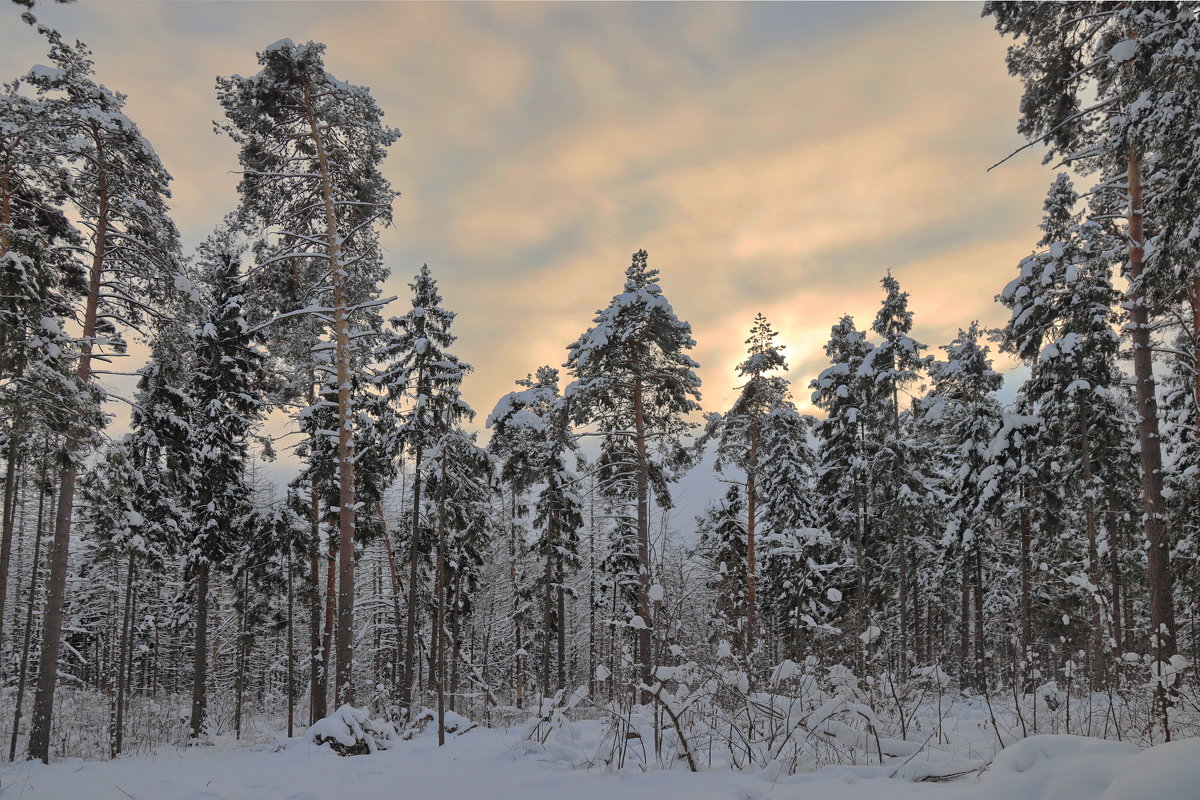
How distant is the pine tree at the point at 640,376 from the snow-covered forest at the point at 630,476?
0.12 metres

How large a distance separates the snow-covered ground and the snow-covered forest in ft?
0.15

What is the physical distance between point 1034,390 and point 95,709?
1658 inches

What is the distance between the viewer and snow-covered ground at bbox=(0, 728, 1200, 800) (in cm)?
318

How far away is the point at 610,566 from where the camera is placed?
30000mm

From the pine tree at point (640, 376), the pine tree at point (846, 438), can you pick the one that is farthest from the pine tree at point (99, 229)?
the pine tree at point (846, 438)

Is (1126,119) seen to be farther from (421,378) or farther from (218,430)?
(218,430)

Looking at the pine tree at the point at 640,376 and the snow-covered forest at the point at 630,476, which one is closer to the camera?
the snow-covered forest at the point at 630,476

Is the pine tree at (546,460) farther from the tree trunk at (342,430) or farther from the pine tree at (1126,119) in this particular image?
the pine tree at (1126,119)

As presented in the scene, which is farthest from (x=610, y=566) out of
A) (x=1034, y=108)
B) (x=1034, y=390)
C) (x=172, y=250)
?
(x=1034, y=108)

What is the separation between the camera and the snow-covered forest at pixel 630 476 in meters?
6.30

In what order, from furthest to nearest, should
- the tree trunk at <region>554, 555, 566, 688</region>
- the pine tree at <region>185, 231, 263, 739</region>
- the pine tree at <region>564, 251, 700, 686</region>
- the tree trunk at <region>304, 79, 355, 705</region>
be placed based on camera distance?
the tree trunk at <region>554, 555, 566, 688</region> → the pine tree at <region>185, 231, 263, 739</region> → the pine tree at <region>564, 251, 700, 686</region> → the tree trunk at <region>304, 79, 355, 705</region>

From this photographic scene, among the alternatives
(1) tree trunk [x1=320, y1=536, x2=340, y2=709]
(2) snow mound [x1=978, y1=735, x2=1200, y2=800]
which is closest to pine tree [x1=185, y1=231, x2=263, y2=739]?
(1) tree trunk [x1=320, y1=536, x2=340, y2=709]

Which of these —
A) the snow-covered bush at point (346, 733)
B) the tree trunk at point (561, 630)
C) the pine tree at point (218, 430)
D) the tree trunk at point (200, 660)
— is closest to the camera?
the snow-covered bush at point (346, 733)

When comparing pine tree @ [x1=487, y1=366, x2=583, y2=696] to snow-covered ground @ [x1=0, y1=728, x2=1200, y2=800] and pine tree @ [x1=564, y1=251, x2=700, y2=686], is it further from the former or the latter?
snow-covered ground @ [x1=0, y1=728, x2=1200, y2=800]
